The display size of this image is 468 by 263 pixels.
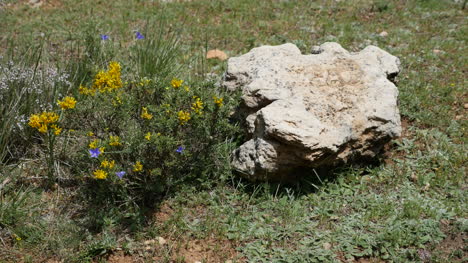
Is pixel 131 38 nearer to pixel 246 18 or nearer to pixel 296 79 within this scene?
pixel 246 18

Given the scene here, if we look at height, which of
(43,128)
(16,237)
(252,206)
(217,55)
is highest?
(43,128)

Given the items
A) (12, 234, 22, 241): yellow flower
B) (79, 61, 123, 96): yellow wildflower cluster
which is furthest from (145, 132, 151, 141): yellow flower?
(12, 234, 22, 241): yellow flower

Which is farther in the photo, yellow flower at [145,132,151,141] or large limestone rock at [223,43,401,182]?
large limestone rock at [223,43,401,182]

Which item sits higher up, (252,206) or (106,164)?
(106,164)

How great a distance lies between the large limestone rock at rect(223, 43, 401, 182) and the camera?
151 inches

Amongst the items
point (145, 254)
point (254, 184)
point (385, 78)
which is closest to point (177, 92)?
point (254, 184)

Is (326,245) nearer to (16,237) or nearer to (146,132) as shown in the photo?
(146,132)

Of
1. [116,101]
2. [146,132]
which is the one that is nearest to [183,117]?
[146,132]

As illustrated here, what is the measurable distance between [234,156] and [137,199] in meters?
0.91

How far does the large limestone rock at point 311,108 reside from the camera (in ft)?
12.6

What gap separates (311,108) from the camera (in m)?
4.07

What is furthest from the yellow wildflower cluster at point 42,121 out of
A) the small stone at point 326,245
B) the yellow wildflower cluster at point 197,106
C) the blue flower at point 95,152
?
the small stone at point 326,245

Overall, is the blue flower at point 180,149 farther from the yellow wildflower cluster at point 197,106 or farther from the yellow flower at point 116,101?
the yellow flower at point 116,101

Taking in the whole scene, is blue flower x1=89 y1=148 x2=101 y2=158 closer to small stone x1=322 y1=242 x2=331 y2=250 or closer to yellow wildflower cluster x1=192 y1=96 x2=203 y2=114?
yellow wildflower cluster x1=192 y1=96 x2=203 y2=114
